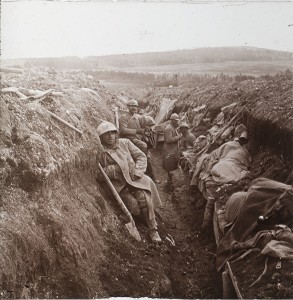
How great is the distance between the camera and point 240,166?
4652 mm

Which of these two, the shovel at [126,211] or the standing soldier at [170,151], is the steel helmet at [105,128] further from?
the standing soldier at [170,151]

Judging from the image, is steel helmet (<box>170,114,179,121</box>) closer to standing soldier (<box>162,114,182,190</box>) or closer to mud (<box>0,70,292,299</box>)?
standing soldier (<box>162,114,182,190</box>)

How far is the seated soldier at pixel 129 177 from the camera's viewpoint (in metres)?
4.71

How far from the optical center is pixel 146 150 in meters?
5.22

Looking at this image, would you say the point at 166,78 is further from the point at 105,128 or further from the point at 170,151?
the point at 105,128

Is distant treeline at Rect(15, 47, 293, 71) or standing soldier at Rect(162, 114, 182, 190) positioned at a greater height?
distant treeline at Rect(15, 47, 293, 71)

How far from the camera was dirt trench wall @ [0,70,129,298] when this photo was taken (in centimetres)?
364

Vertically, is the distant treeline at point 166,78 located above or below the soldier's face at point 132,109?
above

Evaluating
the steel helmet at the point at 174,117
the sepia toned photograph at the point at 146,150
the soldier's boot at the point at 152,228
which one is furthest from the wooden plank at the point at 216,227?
the steel helmet at the point at 174,117

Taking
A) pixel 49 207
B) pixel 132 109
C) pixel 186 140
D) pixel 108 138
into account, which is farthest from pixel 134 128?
pixel 49 207

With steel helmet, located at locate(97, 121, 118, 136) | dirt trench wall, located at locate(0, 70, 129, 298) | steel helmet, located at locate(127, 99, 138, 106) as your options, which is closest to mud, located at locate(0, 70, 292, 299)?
dirt trench wall, located at locate(0, 70, 129, 298)

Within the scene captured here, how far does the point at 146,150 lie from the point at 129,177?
563 mm

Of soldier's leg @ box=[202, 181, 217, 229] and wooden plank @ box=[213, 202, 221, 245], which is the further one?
soldier's leg @ box=[202, 181, 217, 229]

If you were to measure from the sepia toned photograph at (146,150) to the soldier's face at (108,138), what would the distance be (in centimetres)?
1
